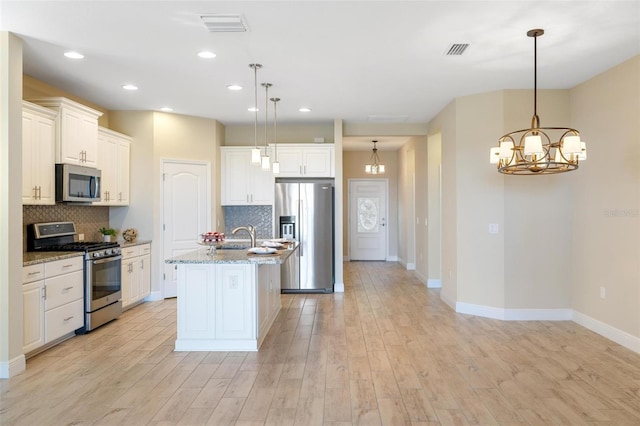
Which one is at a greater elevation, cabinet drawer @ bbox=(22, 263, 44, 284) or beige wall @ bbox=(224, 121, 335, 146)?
beige wall @ bbox=(224, 121, 335, 146)

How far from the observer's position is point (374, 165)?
9.74 metres

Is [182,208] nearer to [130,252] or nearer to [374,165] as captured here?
[130,252]

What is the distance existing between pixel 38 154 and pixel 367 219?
7.68 meters

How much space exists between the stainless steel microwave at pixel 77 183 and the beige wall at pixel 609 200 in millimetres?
5652

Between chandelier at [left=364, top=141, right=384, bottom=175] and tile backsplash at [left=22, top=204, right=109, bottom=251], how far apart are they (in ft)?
18.2

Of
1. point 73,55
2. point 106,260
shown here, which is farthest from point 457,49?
point 106,260

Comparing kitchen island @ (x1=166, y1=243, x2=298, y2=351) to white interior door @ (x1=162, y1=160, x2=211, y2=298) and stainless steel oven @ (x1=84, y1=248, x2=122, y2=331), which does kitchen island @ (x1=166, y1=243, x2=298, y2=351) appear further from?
white interior door @ (x1=162, y1=160, x2=211, y2=298)

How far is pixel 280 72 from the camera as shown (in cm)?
441

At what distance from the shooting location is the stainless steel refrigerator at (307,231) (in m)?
6.68

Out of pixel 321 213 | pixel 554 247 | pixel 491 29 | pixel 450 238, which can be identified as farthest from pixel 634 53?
pixel 321 213

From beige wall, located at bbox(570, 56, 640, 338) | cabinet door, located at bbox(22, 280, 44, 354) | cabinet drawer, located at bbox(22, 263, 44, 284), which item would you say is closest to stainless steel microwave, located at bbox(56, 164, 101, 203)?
cabinet drawer, located at bbox(22, 263, 44, 284)

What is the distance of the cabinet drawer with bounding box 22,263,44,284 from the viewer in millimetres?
3603

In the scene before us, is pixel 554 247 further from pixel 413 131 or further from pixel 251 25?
pixel 251 25

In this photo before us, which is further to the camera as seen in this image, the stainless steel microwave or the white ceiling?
the stainless steel microwave
